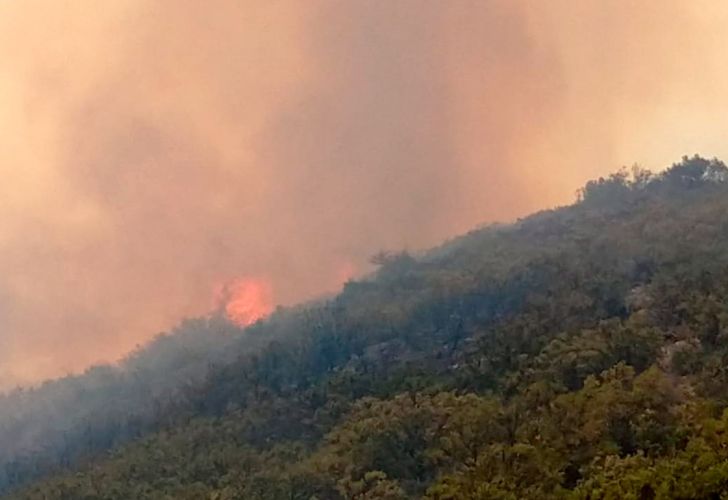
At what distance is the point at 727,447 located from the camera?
203 ft

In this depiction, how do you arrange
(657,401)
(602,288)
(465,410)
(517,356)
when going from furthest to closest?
(602,288), (517,356), (465,410), (657,401)

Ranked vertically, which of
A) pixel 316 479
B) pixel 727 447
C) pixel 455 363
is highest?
pixel 455 363

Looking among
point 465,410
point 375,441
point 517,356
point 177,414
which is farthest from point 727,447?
point 177,414

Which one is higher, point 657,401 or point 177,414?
point 177,414

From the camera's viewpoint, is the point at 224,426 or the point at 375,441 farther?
the point at 224,426

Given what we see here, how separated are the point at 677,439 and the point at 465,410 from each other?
99.9ft

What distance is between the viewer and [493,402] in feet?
323

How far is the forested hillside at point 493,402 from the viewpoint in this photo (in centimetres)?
7250

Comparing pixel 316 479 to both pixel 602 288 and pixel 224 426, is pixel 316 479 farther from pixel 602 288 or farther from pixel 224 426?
pixel 602 288

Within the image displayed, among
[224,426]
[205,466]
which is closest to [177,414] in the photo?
[224,426]

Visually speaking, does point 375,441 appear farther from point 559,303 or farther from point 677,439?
point 559,303

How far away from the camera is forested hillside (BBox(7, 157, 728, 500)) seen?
238 ft

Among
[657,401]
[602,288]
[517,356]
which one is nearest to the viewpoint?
[657,401]

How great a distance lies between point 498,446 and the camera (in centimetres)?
7956
